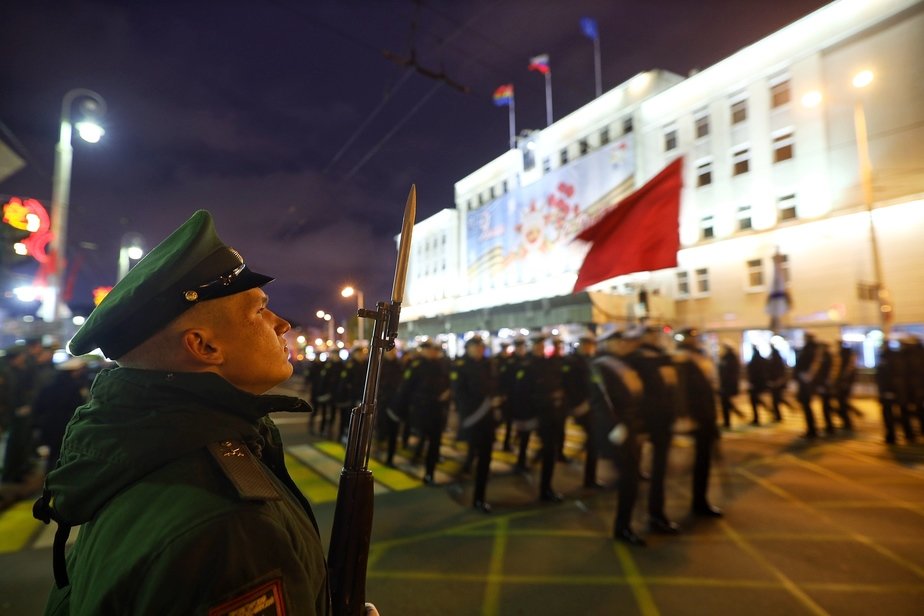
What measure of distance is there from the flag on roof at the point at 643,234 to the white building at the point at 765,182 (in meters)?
13.4

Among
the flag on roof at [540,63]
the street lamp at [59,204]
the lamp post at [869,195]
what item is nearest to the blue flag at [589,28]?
the flag on roof at [540,63]

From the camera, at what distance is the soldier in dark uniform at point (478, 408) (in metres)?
6.11

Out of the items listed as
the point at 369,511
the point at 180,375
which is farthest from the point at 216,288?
the point at 369,511

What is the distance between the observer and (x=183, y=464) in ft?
3.24

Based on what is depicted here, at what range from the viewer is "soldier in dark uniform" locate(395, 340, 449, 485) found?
741cm

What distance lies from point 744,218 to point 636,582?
2532 centimetres

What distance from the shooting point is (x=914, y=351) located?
361 inches

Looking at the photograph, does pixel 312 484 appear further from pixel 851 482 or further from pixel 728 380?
pixel 728 380

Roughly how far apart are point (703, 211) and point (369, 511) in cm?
2884

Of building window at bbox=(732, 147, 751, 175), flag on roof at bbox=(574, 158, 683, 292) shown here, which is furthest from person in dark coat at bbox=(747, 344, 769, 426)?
building window at bbox=(732, 147, 751, 175)

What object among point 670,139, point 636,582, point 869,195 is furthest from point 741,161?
point 636,582

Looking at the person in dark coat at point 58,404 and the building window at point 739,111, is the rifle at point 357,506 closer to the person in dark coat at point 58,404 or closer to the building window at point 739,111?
the person in dark coat at point 58,404

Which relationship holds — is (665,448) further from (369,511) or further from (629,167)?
(629,167)

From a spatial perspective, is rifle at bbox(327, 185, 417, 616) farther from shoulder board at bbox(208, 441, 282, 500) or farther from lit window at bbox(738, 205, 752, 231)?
lit window at bbox(738, 205, 752, 231)
